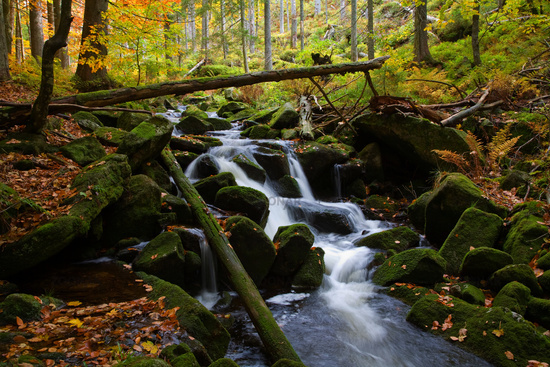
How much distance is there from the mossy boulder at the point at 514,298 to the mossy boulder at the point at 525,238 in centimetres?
110

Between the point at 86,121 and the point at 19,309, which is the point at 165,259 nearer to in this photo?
the point at 19,309

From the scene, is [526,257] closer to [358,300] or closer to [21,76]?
[358,300]

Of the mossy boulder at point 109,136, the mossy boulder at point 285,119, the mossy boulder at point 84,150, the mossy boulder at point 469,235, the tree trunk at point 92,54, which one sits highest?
the tree trunk at point 92,54

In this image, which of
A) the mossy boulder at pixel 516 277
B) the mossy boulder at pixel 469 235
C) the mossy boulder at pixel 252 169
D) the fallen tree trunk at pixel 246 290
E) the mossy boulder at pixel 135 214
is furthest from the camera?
the mossy boulder at pixel 252 169

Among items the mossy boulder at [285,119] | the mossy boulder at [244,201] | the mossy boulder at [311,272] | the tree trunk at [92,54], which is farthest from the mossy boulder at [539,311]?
the tree trunk at [92,54]

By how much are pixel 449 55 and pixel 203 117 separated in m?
12.2

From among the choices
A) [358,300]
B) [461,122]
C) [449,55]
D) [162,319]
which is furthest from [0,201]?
[449,55]

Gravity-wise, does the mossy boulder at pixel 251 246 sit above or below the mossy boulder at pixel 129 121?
below

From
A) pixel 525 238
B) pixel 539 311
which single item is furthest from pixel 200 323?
pixel 525 238

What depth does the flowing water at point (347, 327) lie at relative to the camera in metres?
4.20

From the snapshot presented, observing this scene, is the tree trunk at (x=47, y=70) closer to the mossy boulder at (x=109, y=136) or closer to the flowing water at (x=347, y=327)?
the mossy boulder at (x=109, y=136)

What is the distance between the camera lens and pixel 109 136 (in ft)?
25.1

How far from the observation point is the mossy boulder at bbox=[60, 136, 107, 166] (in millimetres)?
6543

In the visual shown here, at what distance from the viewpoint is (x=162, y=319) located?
3584mm
